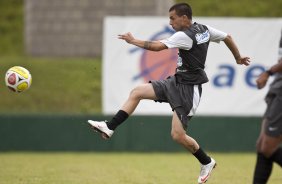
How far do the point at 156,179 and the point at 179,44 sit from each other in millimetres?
2405

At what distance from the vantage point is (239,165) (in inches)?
504

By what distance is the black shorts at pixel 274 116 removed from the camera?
24.1 feet

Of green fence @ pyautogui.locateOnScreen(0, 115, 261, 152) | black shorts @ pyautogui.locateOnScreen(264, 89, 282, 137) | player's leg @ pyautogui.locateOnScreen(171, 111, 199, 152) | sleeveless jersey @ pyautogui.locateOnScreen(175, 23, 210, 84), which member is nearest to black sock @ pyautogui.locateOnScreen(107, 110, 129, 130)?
player's leg @ pyautogui.locateOnScreen(171, 111, 199, 152)

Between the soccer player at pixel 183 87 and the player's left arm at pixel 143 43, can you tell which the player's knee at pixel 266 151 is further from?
the player's left arm at pixel 143 43

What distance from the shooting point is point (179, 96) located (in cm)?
927

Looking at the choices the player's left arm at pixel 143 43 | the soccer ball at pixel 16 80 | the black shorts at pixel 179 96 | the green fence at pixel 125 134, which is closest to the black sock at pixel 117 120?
the black shorts at pixel 179 96

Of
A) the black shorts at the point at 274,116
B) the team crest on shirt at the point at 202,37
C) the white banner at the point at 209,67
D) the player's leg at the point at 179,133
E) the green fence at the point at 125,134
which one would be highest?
the team crest on shirt at the point at 202,37

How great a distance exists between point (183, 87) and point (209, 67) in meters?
6.65

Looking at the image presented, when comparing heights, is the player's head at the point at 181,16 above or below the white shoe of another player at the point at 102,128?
above

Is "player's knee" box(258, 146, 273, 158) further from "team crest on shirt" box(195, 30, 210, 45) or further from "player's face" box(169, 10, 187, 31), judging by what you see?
"player's face" box(169, 10, 187, 31)

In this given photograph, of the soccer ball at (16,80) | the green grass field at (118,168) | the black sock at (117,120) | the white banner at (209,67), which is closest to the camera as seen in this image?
the black sock at (117,120)

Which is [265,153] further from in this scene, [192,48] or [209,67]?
[209,67]

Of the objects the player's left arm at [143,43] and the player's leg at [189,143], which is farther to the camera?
the player's leg at [189,143]

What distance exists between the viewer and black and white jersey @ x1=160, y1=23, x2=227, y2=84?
8.89 meters
